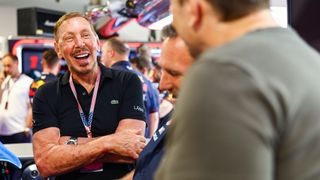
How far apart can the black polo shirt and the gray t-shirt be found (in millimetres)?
1525

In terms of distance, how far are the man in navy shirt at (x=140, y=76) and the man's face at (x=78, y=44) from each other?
5.75 ft

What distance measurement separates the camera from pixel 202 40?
2.93 ft

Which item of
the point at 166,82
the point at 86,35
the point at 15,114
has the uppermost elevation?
the point at 86,35

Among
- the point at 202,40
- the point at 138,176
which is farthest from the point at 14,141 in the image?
the point at 202,40

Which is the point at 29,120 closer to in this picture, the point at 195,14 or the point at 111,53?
the point at 111,53

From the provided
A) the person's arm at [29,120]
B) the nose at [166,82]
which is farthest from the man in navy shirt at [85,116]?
the person's arm at [29,120]

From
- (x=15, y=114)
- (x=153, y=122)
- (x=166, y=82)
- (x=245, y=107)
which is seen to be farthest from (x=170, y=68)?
(x=15, y=114)

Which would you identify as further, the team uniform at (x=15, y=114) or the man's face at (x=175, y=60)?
the team uniform at (x=15, y=114)

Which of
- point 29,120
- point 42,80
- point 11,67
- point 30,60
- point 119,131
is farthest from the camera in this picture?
point 30,60

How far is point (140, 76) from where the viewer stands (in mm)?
4359

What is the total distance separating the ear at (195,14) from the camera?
0.85m

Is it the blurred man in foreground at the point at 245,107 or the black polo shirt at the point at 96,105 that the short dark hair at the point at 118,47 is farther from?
the blurred man in foreground at the point at 245,107

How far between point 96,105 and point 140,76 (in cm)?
202

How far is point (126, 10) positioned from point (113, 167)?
406cm
